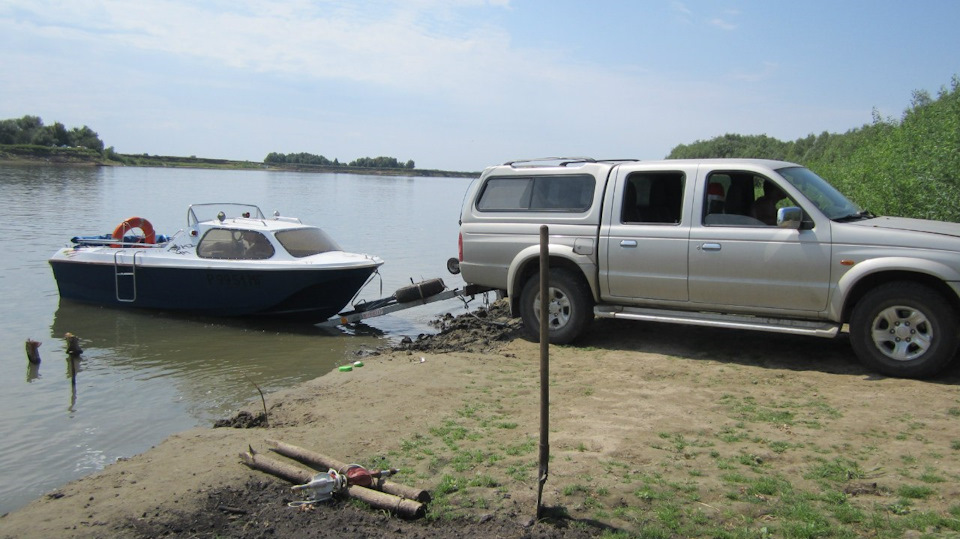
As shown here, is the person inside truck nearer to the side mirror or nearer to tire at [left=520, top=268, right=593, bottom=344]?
the side mirror

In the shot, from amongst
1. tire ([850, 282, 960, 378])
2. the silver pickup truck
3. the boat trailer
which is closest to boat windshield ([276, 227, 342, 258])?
the boat trailer

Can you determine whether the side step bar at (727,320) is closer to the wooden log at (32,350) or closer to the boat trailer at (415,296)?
the boat trailer at (415,296)

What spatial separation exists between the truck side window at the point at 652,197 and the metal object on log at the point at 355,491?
5.04 meters

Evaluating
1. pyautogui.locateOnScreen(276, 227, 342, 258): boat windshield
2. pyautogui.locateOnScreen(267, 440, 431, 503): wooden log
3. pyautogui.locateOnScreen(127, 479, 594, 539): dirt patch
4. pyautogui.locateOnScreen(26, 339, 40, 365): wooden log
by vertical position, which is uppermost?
pyautogui.locateOnScreen(276, 227, 342, 258): boat windshield

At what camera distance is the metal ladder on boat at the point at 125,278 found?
14.8 metres

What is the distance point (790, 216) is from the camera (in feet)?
25.4

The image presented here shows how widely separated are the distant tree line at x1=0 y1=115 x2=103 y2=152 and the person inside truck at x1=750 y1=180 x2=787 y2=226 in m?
116

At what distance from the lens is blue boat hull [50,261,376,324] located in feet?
44.9

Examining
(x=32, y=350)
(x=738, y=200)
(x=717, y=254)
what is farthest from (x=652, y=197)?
(x=32, y=350)

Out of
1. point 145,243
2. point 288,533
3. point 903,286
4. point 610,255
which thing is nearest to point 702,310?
Answer: point 610,255

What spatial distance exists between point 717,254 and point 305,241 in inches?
328

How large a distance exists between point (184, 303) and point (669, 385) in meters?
10.2

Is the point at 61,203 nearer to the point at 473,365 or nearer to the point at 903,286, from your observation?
the point at 473,365

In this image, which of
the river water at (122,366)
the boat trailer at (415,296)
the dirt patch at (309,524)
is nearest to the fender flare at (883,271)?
the dirt patch at (309,524)
